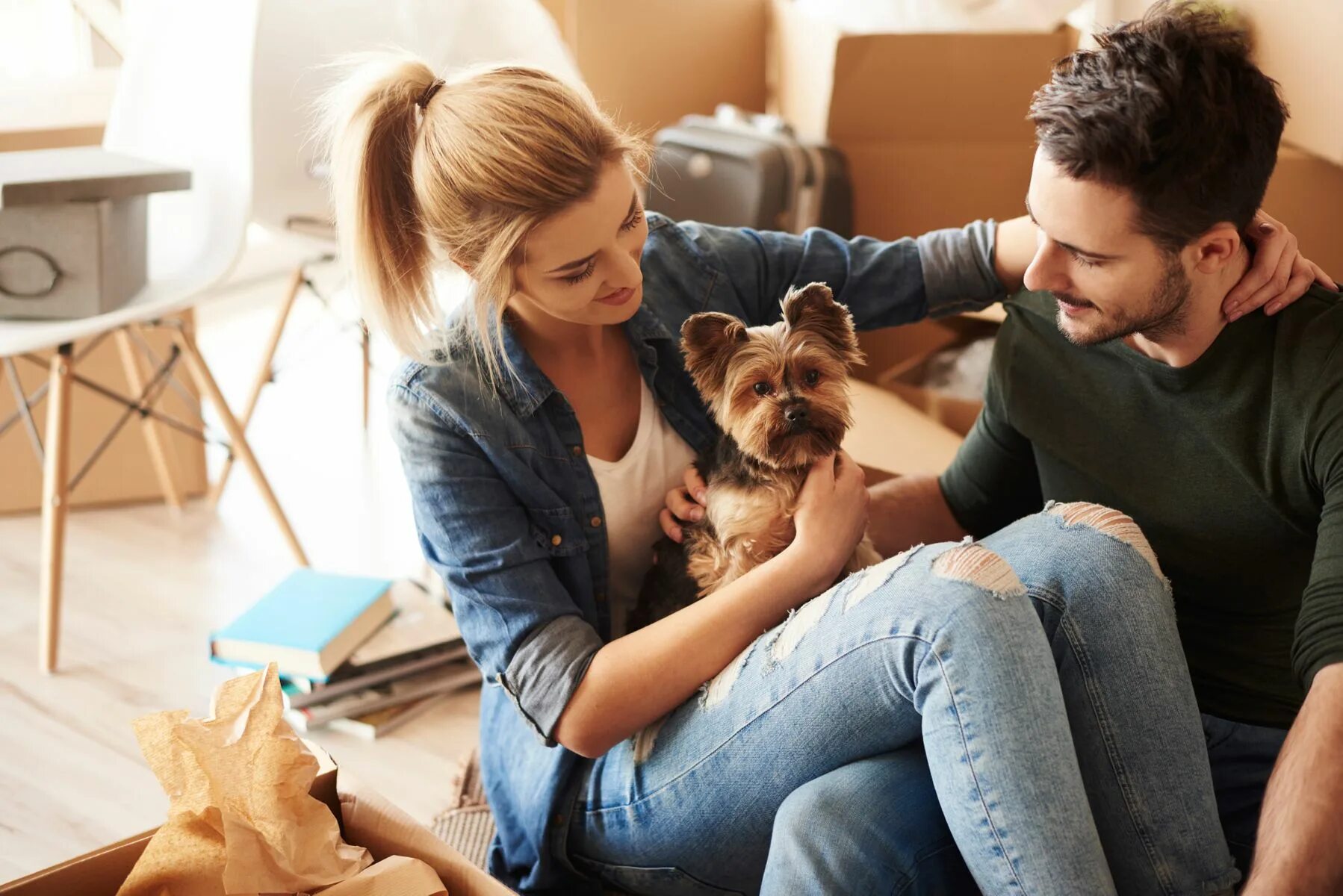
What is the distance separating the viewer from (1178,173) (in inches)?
51.3

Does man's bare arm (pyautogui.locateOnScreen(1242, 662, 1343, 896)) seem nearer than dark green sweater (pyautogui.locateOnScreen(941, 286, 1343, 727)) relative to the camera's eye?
Yes


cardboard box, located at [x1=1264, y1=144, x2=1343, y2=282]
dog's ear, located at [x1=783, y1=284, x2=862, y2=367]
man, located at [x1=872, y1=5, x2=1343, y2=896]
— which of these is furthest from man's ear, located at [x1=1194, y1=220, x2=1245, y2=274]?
cardboard box, located at [x1=1264, y1=144, x2=1343, y2=282]

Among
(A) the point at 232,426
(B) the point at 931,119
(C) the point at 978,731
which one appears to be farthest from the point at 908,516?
(A) the point at 232,426

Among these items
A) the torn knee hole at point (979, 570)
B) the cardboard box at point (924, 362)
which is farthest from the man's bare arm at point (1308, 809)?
the cardboard box at point (924, 362)

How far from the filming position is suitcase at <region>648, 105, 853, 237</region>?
2.80 m

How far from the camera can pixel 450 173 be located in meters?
1.38

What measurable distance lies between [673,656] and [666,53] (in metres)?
2.22

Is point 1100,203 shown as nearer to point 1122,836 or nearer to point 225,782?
point 1122,836

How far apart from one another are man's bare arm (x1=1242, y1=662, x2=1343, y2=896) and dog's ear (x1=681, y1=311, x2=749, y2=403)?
2.53ft

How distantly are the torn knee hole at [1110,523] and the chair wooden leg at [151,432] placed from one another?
2.24 metres

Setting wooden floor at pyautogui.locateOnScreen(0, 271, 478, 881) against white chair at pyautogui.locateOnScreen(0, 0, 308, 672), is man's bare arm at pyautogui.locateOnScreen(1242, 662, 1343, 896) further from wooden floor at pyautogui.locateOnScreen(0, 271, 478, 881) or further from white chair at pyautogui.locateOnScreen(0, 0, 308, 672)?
white chair at pyautogui.locateOnScreen(0, 0, 308, 672)

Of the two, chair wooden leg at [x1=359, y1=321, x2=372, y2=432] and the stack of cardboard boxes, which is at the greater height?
the stack of cardboard boxes

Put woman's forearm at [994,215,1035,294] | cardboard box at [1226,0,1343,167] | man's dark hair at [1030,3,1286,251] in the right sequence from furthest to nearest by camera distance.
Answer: cardboard box at [1226,0,1343,167]
woman's forearm at [994,215,1035,294]
man's dark hair at [1030,3,1286,251]

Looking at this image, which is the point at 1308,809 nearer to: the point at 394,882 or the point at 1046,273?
the point at 1046,273
